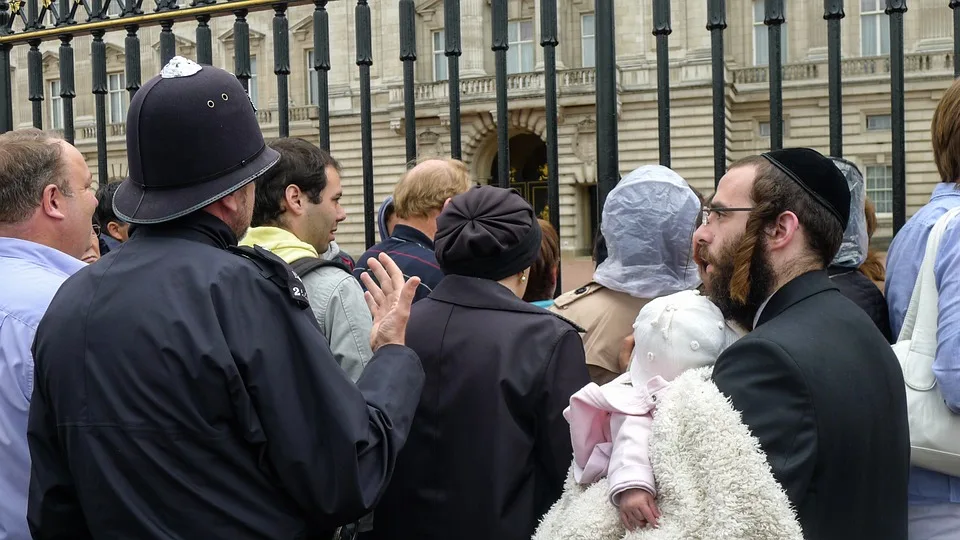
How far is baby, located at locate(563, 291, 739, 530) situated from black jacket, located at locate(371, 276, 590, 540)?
1.01 feet

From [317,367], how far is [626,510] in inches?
28.2

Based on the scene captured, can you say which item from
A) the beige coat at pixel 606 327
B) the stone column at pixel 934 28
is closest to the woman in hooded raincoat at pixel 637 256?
the beige coat at pixel 606 327

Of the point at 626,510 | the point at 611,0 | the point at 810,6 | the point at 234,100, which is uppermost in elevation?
the point at 810,6

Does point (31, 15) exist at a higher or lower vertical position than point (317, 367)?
higher

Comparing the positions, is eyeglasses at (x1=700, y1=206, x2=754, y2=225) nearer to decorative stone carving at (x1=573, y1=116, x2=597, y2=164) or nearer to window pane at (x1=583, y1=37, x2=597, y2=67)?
window pane at (x1=583, y1=37, x2=597, y2=67)

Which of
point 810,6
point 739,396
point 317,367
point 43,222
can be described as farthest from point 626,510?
point 810,6

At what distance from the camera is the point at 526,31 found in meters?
25.4

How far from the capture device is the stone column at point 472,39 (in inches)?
808

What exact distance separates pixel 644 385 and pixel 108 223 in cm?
360

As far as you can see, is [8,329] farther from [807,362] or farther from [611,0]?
[611,0]

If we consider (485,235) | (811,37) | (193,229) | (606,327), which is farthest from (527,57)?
(193,229)

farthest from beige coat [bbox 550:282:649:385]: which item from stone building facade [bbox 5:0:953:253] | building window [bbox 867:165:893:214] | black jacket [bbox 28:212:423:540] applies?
building window [bbox 867:165:893:214]

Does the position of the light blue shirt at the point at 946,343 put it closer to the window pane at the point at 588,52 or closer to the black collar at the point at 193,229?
the black collar at the point at 193,229

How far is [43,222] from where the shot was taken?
2.73 m
